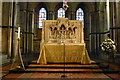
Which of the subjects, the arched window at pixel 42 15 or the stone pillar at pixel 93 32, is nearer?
the stone pillar at pixel 93 32

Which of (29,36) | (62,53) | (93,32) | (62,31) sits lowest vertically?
(62,53)

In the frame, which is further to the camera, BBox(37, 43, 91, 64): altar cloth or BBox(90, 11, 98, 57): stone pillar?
BBox(90, 11, 98, 57): stone pillar

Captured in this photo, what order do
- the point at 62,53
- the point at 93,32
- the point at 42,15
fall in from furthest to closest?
the point at 42,15 < the point at 93,32 < the point at 62,53

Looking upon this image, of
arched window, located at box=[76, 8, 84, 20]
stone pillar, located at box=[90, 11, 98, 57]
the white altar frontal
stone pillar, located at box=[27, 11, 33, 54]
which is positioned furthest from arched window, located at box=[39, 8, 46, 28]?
the white altar frontal

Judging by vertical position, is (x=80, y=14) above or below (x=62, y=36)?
above

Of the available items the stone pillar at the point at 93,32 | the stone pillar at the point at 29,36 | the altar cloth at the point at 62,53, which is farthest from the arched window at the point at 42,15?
the altar cloth at the point at 62,53

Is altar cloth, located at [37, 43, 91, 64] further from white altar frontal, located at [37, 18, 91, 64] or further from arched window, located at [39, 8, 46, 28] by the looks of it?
arched window, located at [39, 8, 46, 28]

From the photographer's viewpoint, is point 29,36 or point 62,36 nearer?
point 62,36

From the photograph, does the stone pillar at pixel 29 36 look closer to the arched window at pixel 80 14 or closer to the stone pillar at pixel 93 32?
the arched window at pixel 80 14

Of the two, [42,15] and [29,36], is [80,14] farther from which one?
[29,36]

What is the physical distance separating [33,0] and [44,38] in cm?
587

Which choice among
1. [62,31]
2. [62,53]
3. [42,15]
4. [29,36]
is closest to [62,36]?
[62,31]

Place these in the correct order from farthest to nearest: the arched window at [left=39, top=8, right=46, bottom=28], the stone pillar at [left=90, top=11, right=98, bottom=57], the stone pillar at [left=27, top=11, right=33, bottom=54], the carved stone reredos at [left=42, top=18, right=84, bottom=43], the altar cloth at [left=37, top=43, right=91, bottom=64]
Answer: the arched window at [left=39, top=8, right=46, bottom=28] < the stone pillar at [left=27, top=11, right=33, bottom=54] < the stone pillar at [left=90, top=11, right=98, bottom=57] < the carved stone reredos at [left=42, top=18, right=84, bottom=43] < the altar cloth at [left=37, top=43, right=91, bottom=64]

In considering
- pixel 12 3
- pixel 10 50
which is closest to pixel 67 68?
pixel 10 50
